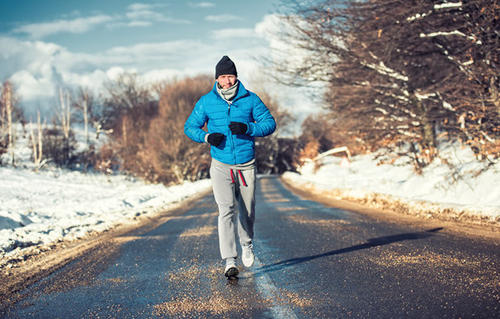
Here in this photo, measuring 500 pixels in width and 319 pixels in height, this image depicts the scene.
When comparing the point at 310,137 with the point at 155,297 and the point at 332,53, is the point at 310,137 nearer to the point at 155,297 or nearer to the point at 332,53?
the point at 332,53

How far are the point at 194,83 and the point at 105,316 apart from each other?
135 feet

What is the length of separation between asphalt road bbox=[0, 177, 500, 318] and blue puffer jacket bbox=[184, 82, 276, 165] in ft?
4.27

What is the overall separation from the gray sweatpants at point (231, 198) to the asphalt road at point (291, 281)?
0.40 m

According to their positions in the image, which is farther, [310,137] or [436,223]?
[310,137]

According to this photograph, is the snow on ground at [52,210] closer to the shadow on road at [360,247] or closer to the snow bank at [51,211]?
the snow bank at [51,211]

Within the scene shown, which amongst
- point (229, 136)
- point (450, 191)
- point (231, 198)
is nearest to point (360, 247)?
point (231, 198)

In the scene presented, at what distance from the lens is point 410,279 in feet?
13.2

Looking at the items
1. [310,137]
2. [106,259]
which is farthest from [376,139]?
A: [310,137]

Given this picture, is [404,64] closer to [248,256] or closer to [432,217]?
[432,217]

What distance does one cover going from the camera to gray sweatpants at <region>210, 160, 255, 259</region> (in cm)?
452

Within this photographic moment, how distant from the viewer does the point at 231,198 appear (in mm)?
4547

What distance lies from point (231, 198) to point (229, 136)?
658 millimetres

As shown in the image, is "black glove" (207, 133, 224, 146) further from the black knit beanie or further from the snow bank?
the snow bank

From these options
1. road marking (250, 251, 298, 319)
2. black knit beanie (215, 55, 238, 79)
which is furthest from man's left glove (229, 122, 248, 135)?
road marking (250, 251, 298, 319)
